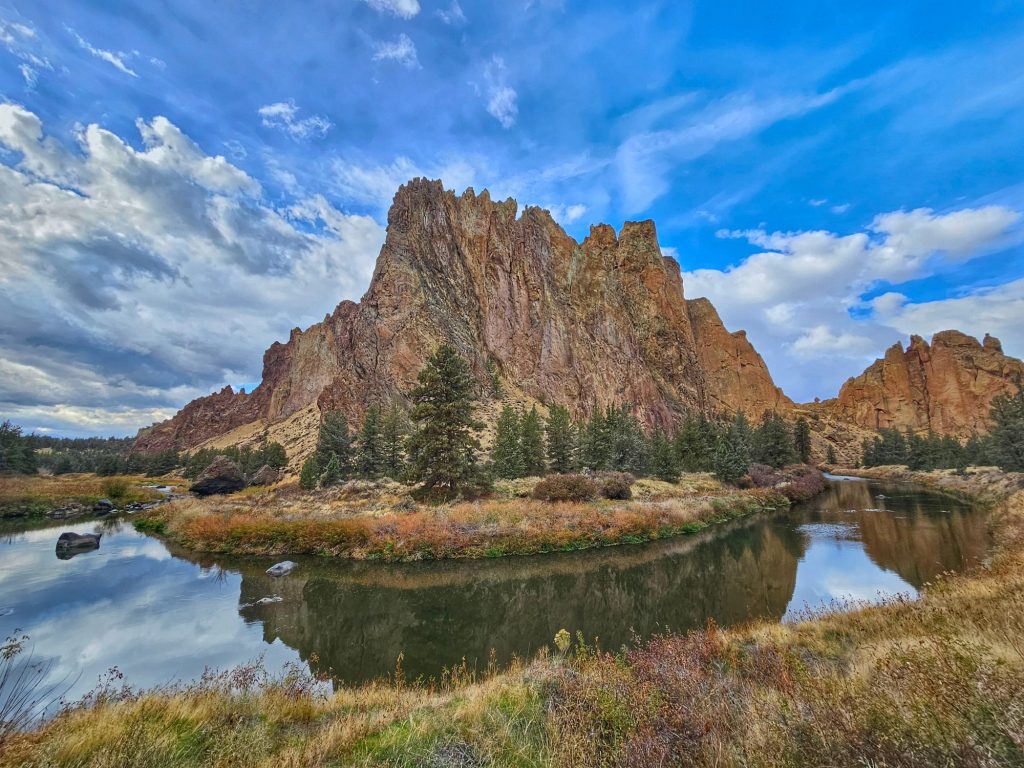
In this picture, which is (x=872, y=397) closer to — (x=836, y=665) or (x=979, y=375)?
(x=979, y=375)

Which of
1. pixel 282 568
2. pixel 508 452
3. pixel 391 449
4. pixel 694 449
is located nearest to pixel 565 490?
pixel 508 452

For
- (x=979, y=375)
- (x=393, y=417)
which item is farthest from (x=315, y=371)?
(x=979, y=375)

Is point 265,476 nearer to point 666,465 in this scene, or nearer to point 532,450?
point 532,450

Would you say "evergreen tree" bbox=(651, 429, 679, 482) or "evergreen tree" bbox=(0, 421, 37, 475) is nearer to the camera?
"evergreen tree" bbox=(651, 429, 679, 482)

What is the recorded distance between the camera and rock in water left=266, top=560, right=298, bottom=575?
1943cm

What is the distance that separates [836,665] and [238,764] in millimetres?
8413

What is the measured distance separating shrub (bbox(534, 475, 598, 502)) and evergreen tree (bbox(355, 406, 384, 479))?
2291cm

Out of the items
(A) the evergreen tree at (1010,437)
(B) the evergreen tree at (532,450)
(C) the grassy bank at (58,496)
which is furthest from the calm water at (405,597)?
(A) the evergreen tree at (1010,437)

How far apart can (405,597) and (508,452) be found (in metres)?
30.6

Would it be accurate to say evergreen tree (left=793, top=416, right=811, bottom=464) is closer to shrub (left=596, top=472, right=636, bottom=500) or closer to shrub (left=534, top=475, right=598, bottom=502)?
shrub (left=596, top=472, right=636, bottom=500)

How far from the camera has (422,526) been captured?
76.7 feet

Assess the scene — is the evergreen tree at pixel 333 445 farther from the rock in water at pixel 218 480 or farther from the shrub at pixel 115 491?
the shrub at pixel 115 491

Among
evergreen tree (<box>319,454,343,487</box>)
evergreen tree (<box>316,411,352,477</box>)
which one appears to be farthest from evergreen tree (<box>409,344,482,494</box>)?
evergreen tree (<box>316,411,352,477</box>)

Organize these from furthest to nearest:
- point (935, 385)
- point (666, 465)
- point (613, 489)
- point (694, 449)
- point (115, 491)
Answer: point (935, 385) → point (694, 449) → point (666, 465) → point (115, 491) → point (613, 489)
